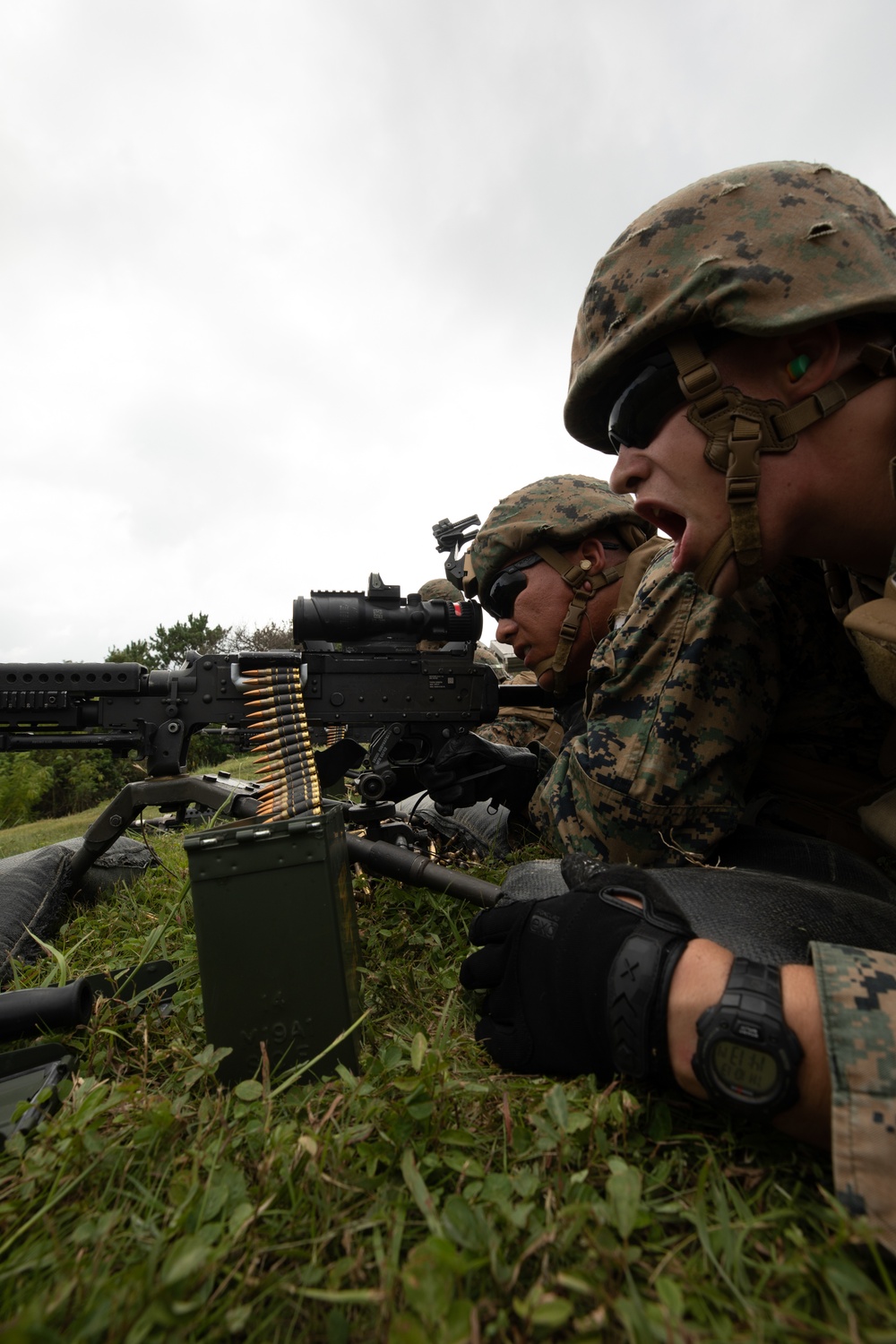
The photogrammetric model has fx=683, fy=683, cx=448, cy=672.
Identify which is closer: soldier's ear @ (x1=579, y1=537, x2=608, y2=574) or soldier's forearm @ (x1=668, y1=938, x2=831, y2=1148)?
soldier's forearm @ (x1=668, y1=938, x2=831, y2=1148)

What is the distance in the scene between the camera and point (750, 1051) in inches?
47.4

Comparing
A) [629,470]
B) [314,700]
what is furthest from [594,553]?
[629,470]

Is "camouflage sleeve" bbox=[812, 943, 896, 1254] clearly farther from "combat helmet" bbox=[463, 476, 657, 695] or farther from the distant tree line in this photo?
the distant tree line

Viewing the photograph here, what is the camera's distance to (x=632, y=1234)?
1080 mm

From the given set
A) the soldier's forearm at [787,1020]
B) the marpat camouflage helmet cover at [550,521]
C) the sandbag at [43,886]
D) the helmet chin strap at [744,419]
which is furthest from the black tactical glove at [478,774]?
the soldier's forearm at [787,1020]

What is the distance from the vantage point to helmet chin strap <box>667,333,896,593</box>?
1730mm

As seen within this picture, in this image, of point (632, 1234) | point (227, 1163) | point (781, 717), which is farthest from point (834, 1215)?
point (781, 717)

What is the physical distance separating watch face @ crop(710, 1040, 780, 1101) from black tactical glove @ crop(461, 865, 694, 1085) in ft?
0.42

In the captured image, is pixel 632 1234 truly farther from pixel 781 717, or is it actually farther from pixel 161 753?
pixel 161 753

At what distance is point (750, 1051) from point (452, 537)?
5.62m

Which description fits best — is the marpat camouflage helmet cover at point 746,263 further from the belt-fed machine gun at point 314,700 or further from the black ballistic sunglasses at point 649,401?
the belt-fed machine gun at point 314,700

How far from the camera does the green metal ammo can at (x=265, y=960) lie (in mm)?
1625

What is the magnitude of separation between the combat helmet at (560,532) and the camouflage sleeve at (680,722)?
150cm

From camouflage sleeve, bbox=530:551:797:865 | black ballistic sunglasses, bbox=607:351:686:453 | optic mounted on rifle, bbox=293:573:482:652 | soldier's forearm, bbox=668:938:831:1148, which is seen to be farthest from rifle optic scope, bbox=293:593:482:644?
soldier's forearm, bbox=668:938:831:1148
